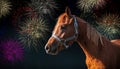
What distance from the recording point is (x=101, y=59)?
296cm

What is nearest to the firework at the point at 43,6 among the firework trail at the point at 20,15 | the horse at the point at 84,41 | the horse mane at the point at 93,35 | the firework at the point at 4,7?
the firework trail at the point at 20,15

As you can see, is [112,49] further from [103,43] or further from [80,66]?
[80,66]

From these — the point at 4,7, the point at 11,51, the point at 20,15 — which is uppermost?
the point at 4,7

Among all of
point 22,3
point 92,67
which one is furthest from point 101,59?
point 22,3

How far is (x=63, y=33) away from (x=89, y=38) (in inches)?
10.5

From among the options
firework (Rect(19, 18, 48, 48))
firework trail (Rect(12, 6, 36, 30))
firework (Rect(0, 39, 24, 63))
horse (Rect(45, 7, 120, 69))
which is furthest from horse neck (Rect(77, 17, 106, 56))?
firework (Rect(0, 39, 24, 63))

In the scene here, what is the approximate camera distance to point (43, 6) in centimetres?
384

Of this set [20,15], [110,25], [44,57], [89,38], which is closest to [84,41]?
[89,38]

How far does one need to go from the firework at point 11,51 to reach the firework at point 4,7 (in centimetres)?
38

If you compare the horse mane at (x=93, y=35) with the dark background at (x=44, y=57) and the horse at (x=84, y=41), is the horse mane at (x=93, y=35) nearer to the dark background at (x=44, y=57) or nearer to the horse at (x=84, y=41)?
the horse at (x=84, y=41)

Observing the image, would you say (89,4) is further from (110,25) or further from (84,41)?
(84,41)

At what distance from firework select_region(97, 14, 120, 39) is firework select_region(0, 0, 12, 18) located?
47.0 inches

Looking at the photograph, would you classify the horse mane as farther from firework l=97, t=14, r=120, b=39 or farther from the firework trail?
the firework trail

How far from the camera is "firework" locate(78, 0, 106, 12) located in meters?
3.77
